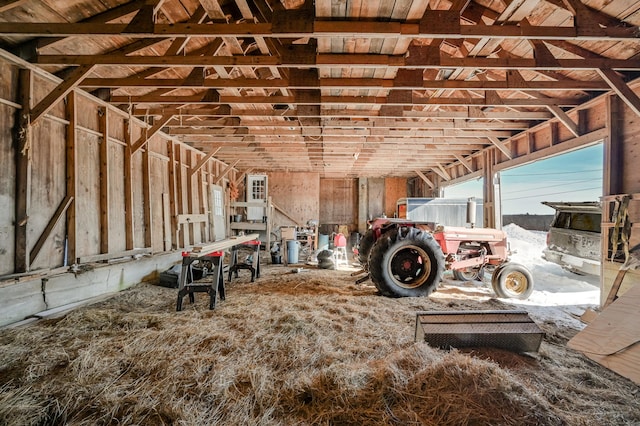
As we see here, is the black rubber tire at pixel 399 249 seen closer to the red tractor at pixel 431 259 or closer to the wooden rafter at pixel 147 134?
the red tractor at pixel 431 259

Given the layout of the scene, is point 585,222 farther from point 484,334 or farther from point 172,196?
point 172,196

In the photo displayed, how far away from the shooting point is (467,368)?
1915 mm

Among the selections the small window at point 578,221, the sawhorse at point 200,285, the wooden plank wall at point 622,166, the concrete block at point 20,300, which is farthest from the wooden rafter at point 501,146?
the concrete block at point 20,300

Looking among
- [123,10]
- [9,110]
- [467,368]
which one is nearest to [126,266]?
[9,110]

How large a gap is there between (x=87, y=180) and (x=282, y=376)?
4.32 metres

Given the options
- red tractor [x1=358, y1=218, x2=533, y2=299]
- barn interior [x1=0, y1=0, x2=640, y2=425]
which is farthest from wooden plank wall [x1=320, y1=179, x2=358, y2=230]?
red tractor [x1=358, y1=218, x2=533, y2=299]

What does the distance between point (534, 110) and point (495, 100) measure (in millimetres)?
1488

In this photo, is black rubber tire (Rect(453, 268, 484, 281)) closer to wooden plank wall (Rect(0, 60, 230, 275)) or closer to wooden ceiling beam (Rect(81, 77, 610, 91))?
wooden ceiling beam (Rect(81, 77, 610, 91))

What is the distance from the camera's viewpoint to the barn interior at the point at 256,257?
5.98 ft

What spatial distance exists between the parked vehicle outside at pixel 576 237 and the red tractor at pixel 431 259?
54.9 inches

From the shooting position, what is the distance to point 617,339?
2.32ft

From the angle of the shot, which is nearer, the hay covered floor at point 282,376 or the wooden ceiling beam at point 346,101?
the hay covered floor at point 282,376

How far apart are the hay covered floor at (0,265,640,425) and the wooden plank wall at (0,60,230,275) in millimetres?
1252

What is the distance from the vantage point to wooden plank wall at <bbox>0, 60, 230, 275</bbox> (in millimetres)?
3260
